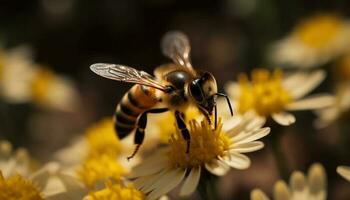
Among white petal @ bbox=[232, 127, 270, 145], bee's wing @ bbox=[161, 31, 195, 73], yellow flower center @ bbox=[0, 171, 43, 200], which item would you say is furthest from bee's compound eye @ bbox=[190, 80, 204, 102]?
yellow flower center @ bbox=[0, 171, 43, 200]

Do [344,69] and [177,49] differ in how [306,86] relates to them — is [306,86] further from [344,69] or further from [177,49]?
[344,69]

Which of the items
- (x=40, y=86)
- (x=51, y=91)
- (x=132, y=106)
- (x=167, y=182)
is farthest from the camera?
(x=51, y=91)

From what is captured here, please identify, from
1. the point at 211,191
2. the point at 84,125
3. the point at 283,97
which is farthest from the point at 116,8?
the point at 211,191

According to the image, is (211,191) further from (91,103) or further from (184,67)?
(91,103)

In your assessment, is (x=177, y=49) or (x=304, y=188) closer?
(x=304, y=188)

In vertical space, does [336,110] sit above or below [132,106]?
below

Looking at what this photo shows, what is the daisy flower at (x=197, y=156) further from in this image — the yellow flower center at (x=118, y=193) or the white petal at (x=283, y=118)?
the white petal at (x=283, y=118)

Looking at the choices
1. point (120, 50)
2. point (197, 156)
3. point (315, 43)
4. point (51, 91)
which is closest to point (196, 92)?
point (197, 156)
